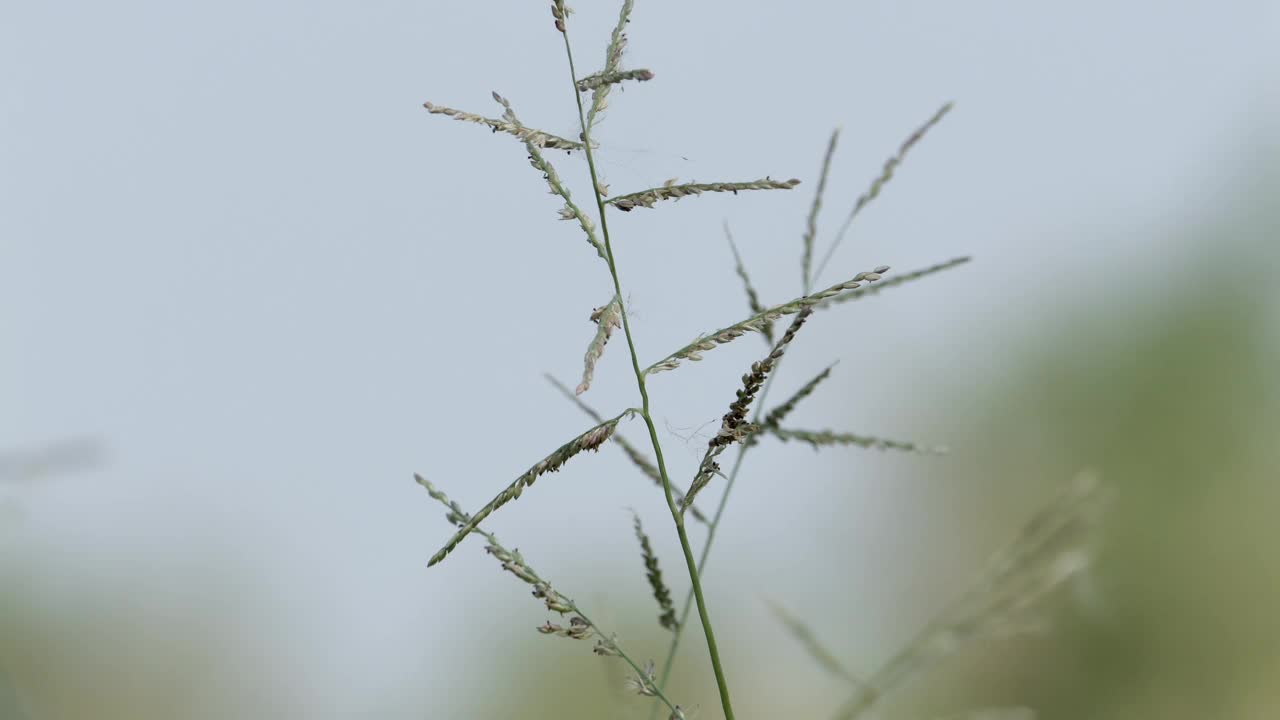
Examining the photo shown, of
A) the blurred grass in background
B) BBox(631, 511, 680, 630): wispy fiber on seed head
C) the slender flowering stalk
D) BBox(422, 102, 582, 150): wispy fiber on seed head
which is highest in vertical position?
the blurred grass in background

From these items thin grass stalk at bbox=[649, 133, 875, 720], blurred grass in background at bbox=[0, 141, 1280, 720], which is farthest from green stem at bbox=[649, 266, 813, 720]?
blurred grass in background at bbox=[0, 141, 1280, 720]

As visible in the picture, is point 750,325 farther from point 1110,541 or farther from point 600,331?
point 1110,541

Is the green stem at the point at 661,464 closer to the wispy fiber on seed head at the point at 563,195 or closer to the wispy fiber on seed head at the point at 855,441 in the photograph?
the wispy fiber on seed head at the point at 563,195

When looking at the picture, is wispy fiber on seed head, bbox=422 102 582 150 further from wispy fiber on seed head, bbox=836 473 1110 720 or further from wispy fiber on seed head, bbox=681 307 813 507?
wispy fiber on seed head, bbox=836 473 1110 720

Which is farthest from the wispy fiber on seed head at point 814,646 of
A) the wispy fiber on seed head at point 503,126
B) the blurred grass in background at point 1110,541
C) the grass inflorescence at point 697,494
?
the blurred grass in background at point 1110,541

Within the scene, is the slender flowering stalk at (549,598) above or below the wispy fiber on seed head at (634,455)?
below

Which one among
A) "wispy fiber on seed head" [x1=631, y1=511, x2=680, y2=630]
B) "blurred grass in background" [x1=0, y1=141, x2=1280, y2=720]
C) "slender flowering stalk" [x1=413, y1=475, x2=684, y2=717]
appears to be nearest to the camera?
"slender flowering stalk" [x1=413, y1=475, x2=684, y2=717]
